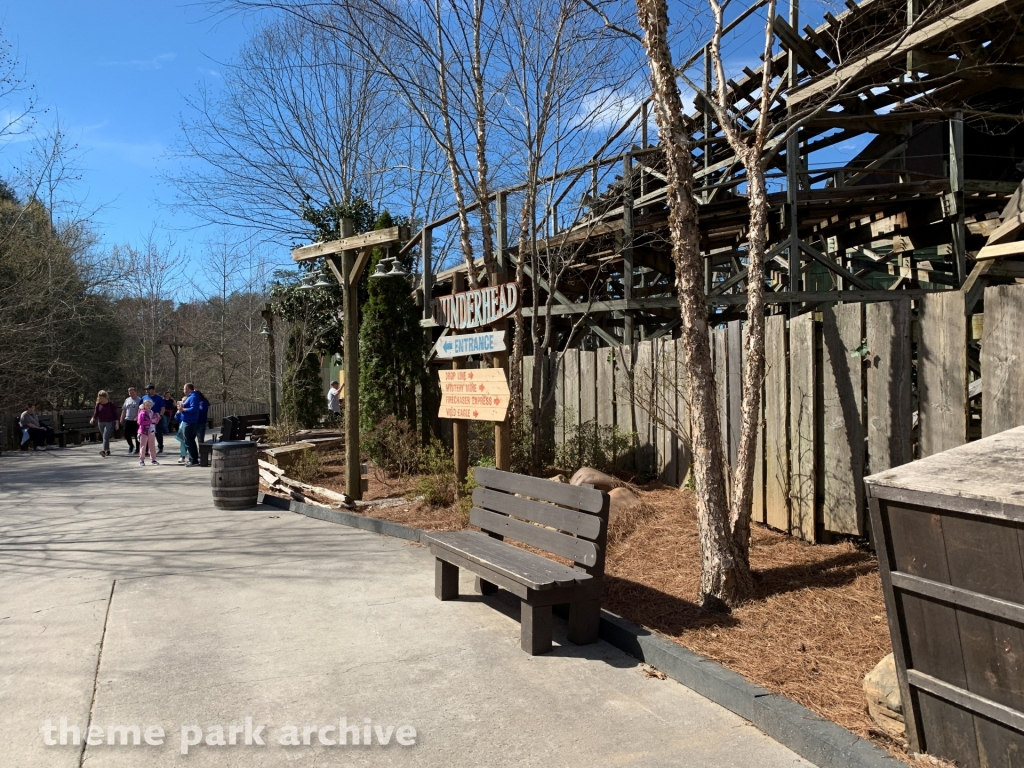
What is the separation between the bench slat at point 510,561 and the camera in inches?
177

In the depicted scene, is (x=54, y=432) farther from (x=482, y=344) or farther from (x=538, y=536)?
(x=538, y=536)

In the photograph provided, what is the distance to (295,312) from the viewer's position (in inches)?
901

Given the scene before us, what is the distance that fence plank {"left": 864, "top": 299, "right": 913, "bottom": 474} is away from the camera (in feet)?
17.2

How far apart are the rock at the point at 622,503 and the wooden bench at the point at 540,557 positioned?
1645mm

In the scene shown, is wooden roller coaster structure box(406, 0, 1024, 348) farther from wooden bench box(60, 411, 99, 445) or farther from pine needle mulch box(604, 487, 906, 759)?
wooden bench box(60, 411, 99, 445)

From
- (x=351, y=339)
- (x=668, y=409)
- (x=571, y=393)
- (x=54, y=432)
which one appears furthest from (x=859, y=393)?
(x=54, y=432)

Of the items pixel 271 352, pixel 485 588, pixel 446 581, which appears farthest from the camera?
pixel 271 352

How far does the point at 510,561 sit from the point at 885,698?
7.57ft

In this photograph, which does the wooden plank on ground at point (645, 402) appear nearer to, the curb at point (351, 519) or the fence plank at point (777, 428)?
the fence plank at point (777, 428)

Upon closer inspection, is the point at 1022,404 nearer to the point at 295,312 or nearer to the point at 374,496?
the point at 374,496

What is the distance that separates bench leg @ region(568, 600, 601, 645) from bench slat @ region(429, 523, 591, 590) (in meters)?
0.21

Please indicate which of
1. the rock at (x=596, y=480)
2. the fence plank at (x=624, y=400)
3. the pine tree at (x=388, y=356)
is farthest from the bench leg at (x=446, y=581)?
the pine tree at (x=388, y=356)

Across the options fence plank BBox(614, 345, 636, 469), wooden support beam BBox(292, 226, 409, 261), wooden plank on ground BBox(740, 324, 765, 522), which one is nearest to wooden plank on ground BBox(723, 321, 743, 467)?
wooden plank on ground BBox(740, 324, 765, 522)

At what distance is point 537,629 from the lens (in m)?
4.59
